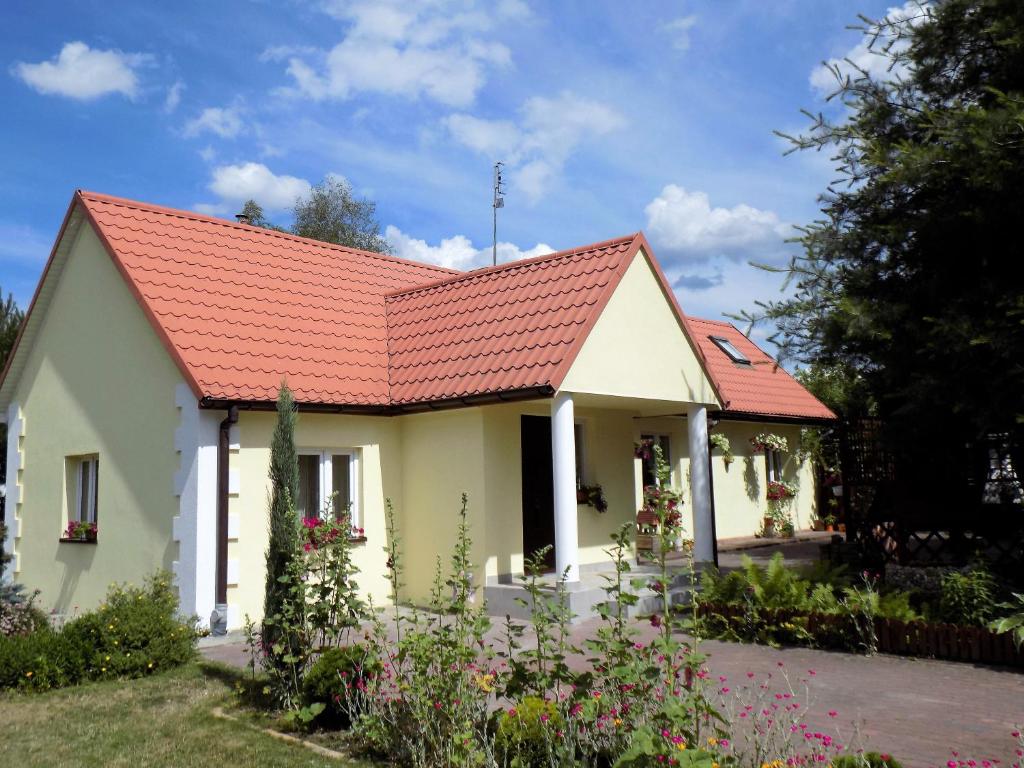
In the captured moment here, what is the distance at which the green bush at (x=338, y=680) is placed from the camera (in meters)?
6.64

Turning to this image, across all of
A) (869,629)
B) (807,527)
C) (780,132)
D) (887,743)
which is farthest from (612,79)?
(807,527)

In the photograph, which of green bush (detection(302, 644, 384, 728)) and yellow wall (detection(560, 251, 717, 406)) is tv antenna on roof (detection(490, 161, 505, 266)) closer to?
yellow wall (detection(560, 251, 717, 406))

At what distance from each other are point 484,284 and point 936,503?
25.6 ft

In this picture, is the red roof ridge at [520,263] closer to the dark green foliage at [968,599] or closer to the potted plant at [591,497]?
the potted plant at [591,497]

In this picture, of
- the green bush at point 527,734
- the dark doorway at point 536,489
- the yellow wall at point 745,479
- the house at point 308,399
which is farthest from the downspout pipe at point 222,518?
the yellow wall at point 745,479

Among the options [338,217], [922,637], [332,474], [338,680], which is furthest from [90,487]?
[338,217]

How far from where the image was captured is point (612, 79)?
1134 cm

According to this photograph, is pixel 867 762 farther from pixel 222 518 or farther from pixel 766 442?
pixel 766 442

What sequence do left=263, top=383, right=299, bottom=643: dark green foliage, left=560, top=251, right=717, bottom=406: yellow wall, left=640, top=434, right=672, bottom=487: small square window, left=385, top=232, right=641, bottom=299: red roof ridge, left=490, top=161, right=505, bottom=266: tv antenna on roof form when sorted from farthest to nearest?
left=490, top=161, right=505, bottom=266: tv antenna on roof < left=640, top=434, right=672, bottom=487: small square window < left=385, top=232, right=641, bottom=299: red roof ridge < left=560, top=251, right=717, bottom=406: yellow wall < left=263, top=383, right=299, bottom=643: dark green foliage

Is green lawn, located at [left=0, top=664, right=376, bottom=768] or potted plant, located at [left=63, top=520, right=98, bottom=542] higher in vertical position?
potted plant, located at [left=63, top=520, right=98, bottom=542]

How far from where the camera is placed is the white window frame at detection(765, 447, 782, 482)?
2188 cm

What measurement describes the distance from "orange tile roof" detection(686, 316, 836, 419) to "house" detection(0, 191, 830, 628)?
5.80 metres

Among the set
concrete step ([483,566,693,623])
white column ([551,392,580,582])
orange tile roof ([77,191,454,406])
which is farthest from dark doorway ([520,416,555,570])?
orange tile roof ([77,191,454,406])

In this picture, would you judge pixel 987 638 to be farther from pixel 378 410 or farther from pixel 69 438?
pixel 69 438
